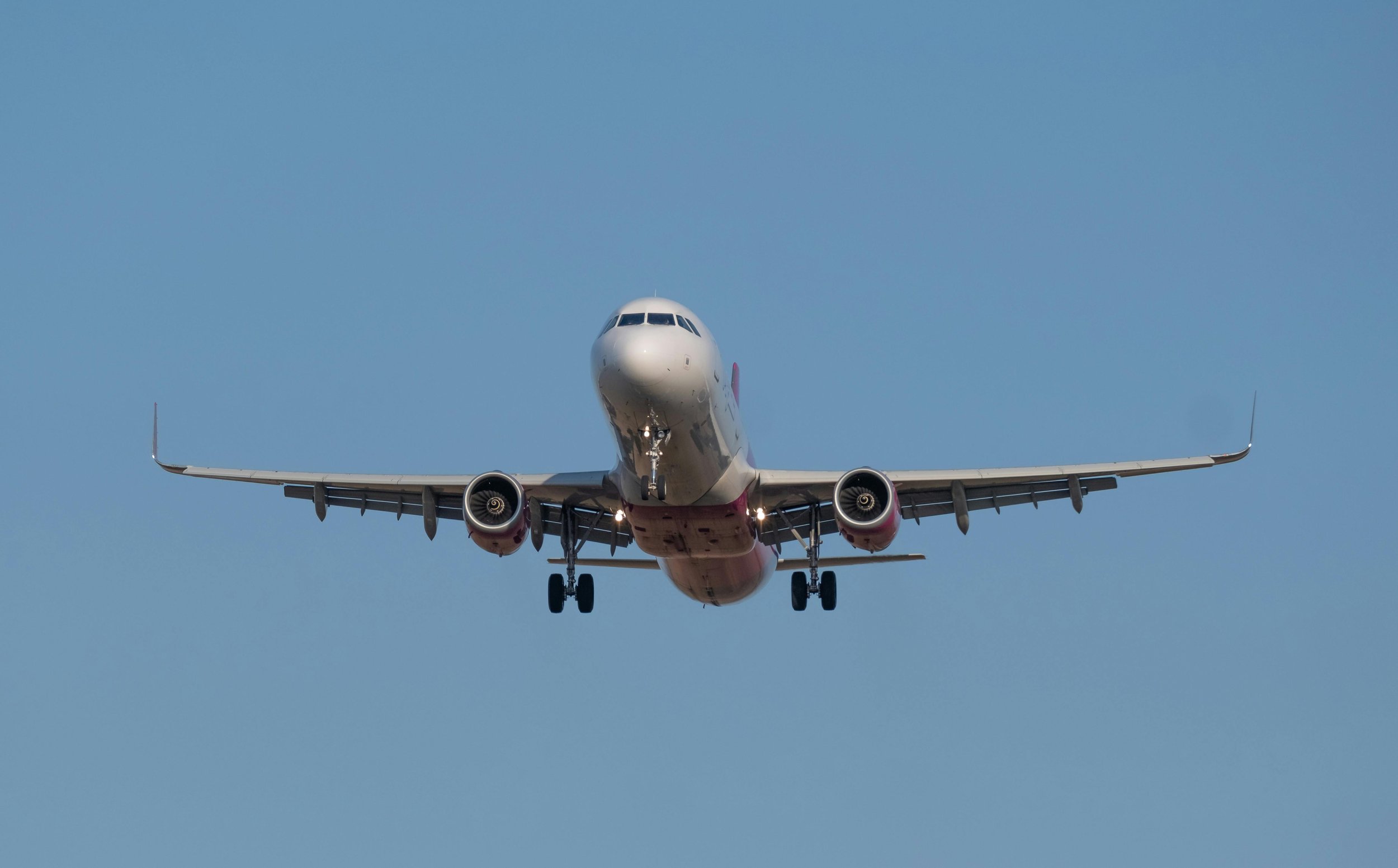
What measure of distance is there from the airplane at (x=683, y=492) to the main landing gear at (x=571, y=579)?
4cm

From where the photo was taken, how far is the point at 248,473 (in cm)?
4266

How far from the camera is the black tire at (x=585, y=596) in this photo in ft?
145

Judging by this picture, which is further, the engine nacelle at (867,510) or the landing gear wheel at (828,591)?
the landing gear wheel at (828,591)

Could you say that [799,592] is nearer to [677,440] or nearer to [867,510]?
[867,510]

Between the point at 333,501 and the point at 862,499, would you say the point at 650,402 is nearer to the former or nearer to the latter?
the point at 862,499

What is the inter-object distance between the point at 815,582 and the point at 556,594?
21.3 feet

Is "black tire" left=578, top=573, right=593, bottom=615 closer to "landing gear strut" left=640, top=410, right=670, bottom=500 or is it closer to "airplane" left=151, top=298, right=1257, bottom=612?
"airplane" left=151, top=298, right=1257, bottom=612

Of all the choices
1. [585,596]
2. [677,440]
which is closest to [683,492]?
[677,440]

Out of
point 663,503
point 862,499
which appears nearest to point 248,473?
point 663,503

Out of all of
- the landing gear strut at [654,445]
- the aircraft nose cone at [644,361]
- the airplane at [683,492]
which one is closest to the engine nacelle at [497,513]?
the airplane at [683,492]

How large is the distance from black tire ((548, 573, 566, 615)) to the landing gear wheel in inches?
256

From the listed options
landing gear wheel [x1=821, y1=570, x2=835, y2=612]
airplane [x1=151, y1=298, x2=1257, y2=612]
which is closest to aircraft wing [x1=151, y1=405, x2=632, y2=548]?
airplane [x1=151, y1=298, x2=1257, y2=612]

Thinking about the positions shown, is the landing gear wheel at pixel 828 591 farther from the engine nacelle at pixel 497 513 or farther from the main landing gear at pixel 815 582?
the engine nacelle at pixel 497 513

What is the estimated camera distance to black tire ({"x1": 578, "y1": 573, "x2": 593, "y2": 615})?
4412 centimetres
